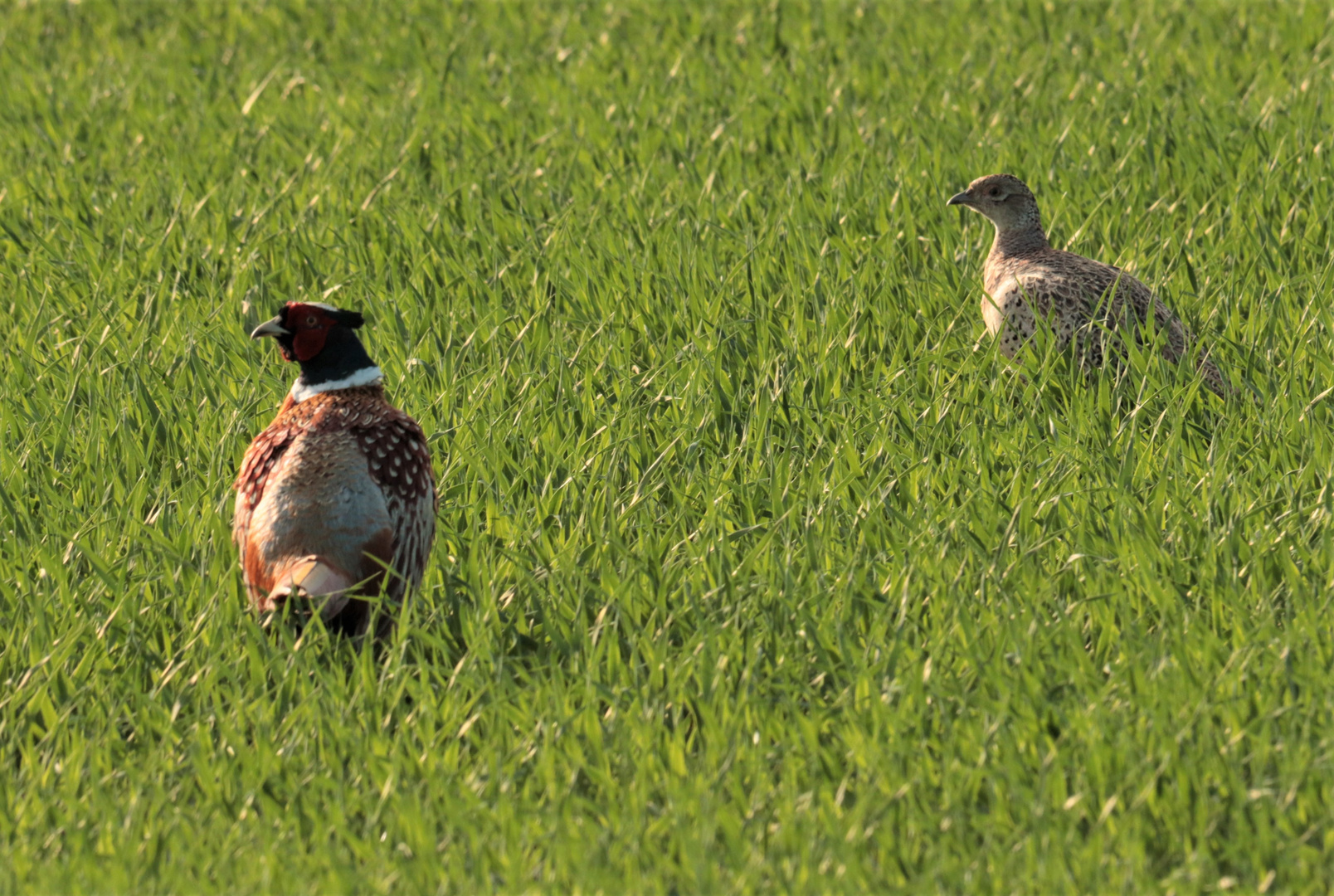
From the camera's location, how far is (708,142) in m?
8.30

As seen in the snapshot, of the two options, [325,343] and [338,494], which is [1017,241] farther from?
[338,494]

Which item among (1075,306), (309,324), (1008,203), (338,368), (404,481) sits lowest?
(1075,306)

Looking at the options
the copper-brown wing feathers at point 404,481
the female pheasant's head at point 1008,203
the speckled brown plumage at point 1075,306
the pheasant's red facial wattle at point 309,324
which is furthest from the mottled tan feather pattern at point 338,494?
the female pheasant's head at point 1008,203

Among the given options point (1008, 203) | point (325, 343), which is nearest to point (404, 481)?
point (325, 343)

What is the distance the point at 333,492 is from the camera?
4219 millimetres

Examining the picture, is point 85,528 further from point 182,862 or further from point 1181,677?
point 1181,677

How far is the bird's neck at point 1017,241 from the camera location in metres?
6.45

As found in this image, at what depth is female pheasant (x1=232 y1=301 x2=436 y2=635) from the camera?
4176 millimetres

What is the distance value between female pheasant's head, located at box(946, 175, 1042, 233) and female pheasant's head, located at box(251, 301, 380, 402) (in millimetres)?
2988

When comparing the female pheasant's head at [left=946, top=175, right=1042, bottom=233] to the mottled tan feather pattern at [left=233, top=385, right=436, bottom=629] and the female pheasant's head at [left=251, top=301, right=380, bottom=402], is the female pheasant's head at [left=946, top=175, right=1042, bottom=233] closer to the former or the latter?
the female pheasant's head at [left=251, top=301, right=380, bottom=402]

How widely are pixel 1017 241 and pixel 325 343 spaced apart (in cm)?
314

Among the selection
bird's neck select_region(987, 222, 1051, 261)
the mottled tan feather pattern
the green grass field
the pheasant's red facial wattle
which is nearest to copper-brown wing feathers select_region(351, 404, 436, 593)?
the mottled tan feather pattern

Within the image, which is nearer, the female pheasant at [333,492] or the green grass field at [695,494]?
the green grass field at [695,494]

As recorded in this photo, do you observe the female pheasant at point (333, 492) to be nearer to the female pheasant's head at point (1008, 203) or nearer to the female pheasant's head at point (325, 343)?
the female pheasant's head at point (325, 343)
